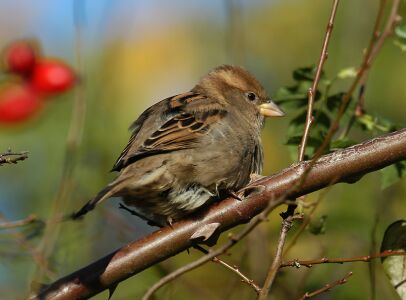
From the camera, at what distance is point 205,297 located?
169 inches

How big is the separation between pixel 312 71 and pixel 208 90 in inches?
41.7

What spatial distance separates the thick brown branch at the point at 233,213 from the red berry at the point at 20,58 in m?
1.52

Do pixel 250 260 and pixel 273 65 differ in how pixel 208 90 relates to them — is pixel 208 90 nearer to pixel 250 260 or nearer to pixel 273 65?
pixel 250 260

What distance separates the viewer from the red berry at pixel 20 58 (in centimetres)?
426

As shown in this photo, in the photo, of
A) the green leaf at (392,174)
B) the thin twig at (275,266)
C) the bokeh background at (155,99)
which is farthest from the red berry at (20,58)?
the thin twig at (275,266)

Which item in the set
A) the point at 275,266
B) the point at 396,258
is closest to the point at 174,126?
the point at 396,258

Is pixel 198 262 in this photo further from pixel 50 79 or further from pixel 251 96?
pixel 251 96

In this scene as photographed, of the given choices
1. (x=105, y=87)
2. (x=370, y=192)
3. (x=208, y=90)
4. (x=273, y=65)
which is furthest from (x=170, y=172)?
(x=273, y=65)

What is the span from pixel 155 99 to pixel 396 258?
458 centimetres

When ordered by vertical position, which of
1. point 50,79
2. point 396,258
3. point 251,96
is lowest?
point 396,258

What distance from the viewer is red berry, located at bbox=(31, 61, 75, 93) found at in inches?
173

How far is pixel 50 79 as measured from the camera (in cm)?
441

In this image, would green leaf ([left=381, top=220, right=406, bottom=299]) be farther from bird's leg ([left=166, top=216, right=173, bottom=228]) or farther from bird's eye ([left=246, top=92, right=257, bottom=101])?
bird's eye ([left=246, top=92, right=257, bottom=101])

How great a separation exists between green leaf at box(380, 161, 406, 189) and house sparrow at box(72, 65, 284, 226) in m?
0.64
